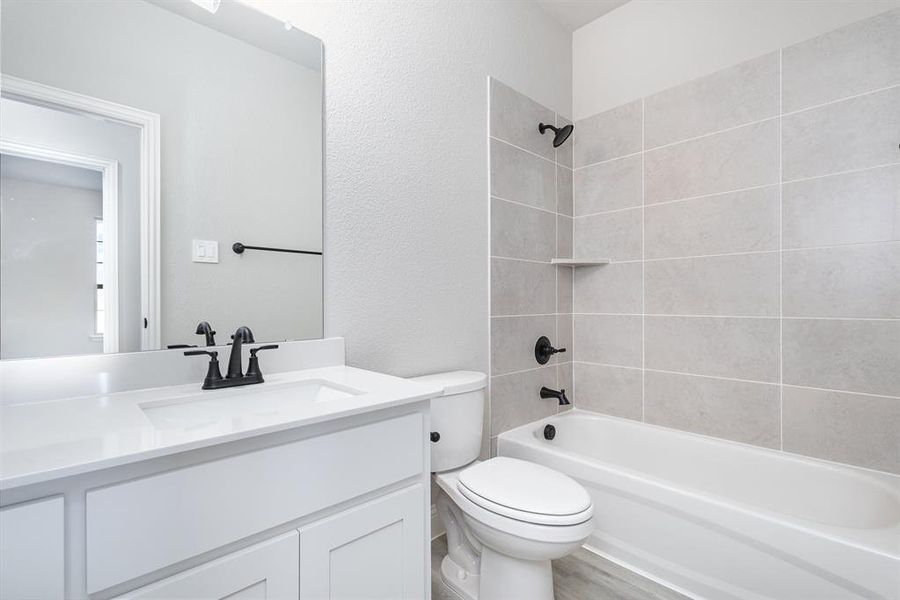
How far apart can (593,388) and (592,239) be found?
866 millimetres

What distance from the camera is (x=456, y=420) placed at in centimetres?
162

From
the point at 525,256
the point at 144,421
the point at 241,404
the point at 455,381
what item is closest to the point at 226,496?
the point at 144,421

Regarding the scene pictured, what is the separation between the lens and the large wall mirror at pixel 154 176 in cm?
96

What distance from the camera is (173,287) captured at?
3.82ft

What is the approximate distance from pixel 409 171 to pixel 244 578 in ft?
4.60

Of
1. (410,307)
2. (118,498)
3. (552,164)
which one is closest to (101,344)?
(118,498)

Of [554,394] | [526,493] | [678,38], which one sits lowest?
[526,493]

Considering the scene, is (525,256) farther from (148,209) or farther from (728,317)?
(148,209)

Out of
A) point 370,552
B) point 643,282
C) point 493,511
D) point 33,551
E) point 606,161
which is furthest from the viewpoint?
point 606,161

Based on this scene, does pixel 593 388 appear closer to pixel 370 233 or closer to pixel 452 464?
pixel 452 464

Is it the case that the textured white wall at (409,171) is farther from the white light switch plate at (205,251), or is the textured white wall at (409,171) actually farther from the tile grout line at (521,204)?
the white light switch plate at (205,251)

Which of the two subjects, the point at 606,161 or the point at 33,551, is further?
the point at 606,161

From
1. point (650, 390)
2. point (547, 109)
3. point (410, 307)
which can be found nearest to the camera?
point (410, 307)

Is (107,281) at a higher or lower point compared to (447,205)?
lower
